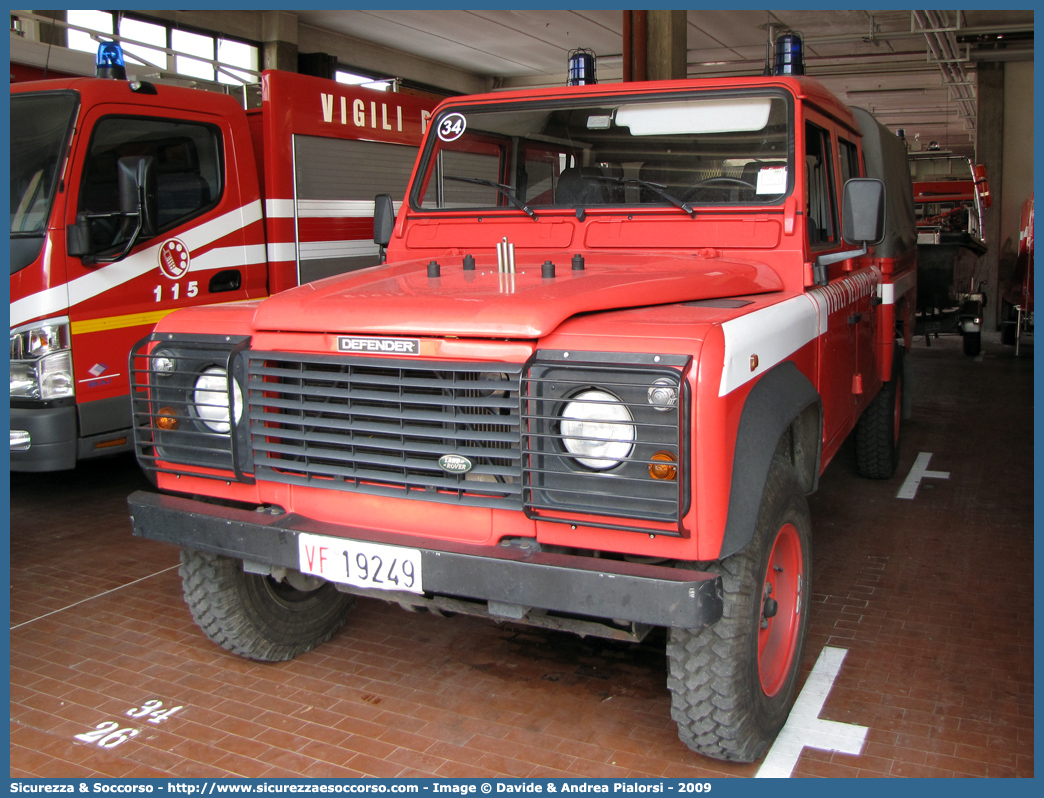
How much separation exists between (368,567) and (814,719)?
4.95ft

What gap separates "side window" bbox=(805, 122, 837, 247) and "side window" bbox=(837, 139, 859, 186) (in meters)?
0.30

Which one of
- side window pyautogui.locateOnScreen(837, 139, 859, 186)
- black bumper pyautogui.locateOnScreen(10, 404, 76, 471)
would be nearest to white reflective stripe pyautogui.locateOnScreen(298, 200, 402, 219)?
black bumper pyautogui.locateOnScreen(10, 404, 76, 471)

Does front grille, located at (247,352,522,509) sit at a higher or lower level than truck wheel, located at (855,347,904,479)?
higher


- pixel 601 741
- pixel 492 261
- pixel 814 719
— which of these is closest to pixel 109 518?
pixel 492 261

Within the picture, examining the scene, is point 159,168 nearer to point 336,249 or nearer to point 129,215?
point 129,215

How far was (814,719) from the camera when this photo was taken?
2971mm

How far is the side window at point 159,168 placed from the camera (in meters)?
5.01

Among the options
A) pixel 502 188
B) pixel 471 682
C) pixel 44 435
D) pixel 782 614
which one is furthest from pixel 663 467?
pixel 44 435

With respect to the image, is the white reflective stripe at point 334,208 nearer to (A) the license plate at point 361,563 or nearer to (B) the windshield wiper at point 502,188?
(B) the windshield wiper at point 502,188

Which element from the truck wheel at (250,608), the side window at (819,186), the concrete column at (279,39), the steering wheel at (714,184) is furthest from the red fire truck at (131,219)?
the concrete column at (279,39)

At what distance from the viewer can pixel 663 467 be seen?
2.25m

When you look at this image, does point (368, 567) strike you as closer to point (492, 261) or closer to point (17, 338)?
point (492, 261)

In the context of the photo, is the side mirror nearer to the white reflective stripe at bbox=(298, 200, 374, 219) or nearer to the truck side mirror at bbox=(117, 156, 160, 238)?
the truck side mirror at bbox=(117, 156, 160, 238)

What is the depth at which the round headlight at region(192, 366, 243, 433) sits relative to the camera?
276cm
